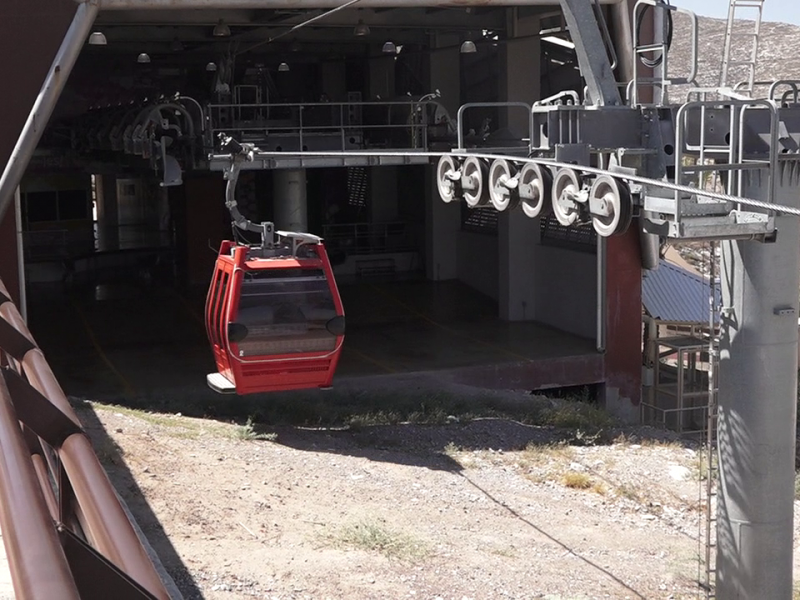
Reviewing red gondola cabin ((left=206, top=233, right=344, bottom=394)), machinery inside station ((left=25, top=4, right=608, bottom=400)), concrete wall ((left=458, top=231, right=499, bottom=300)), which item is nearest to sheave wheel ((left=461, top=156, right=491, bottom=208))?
red gondola cabin ((left=206, top=233, right=344, bottom=394))

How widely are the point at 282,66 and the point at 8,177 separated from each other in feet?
40.5

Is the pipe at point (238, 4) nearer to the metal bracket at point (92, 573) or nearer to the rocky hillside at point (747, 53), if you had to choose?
the metal bracket at point (92, 573)

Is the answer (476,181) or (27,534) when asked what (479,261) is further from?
(27,534)

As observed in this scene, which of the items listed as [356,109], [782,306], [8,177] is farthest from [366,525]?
[356,109]

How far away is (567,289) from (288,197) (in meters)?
5.62

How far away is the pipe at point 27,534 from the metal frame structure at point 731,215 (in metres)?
6.56

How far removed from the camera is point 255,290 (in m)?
11.7

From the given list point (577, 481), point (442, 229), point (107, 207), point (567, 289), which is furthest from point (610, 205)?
point (107, 207)

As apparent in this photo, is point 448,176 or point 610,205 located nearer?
point 610,205

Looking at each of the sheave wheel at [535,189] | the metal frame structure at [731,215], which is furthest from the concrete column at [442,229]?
the sheave wheel at [535,189]

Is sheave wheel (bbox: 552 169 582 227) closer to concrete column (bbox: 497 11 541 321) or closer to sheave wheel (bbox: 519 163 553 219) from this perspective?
sheave wheel (bbox: 519 163 553 219)

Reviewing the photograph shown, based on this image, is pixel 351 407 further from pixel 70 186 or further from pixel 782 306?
pixel 70 186

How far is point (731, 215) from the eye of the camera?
25.8 ft

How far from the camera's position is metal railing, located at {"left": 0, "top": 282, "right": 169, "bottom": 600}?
1.42 m
